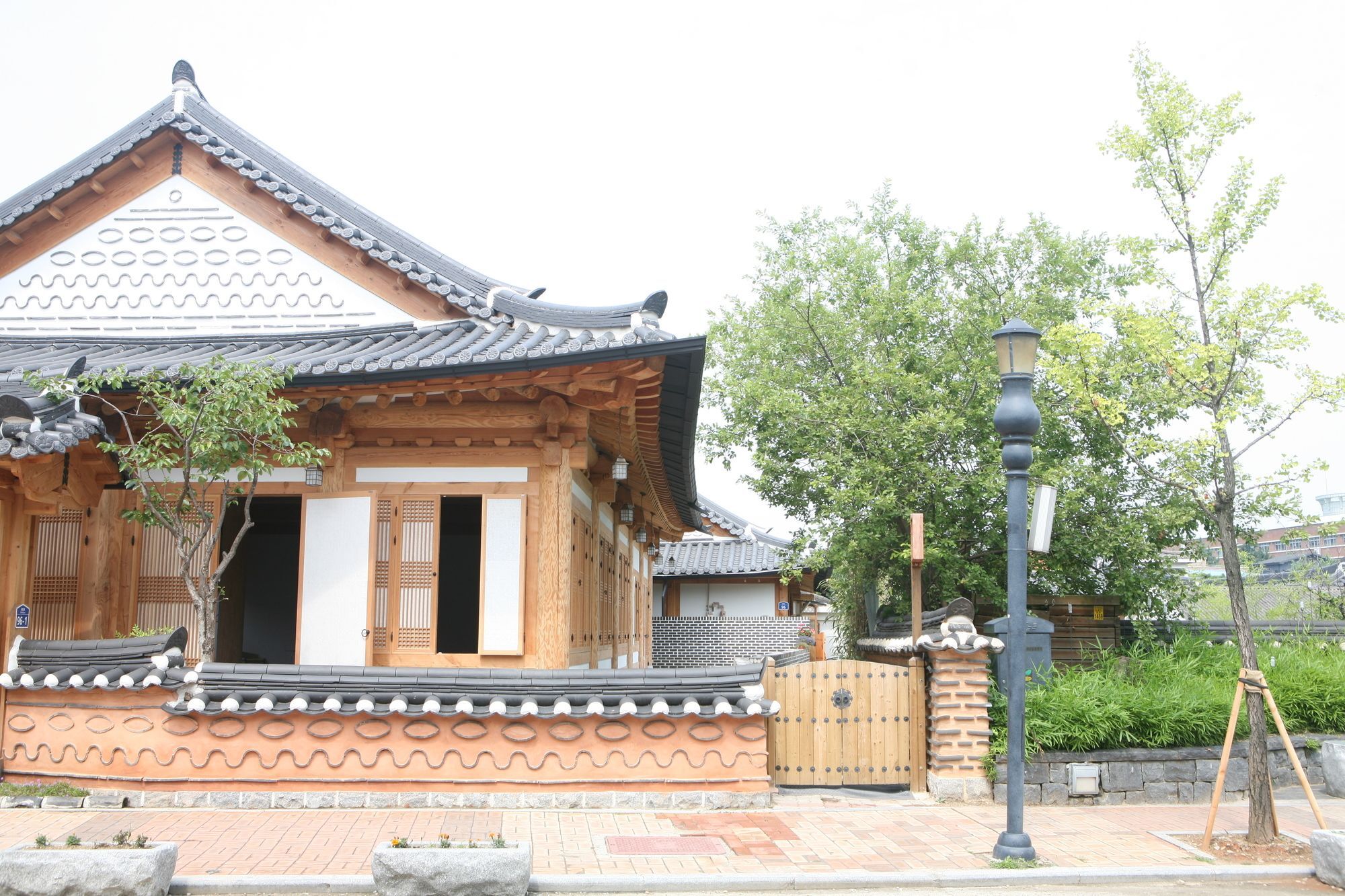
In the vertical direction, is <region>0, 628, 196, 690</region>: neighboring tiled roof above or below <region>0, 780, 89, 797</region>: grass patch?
above

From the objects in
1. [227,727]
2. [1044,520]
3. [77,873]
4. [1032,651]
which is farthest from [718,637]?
[77,873]

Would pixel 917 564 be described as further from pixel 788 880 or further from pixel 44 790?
pixel 44 790

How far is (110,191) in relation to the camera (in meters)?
12.5

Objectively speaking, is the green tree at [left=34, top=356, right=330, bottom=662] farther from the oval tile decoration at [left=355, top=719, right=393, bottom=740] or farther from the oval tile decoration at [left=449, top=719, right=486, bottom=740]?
the oval tile decoration at [left=449, top=719, right=486, bottom=740]

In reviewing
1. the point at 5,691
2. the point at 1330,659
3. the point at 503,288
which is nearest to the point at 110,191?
the point at 503,288

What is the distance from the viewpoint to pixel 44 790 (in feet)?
29.5

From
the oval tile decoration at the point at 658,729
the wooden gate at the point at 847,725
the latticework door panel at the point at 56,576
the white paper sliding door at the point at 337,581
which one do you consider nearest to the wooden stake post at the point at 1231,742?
the wooden gate at the point at 847,725

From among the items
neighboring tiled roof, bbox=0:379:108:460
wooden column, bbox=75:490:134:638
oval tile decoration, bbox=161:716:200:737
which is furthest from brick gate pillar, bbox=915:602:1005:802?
wooden column, bbox=75:490:134:638

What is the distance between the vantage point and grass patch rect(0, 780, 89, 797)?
29.3ft

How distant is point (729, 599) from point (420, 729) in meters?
20.5

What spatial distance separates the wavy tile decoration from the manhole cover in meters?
6.51

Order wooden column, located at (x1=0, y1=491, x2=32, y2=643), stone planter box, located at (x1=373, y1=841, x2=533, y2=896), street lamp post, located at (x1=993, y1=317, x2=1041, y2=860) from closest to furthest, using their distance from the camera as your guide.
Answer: stone planter box, located at (x1=373, y1=841, x2=533, y2=896), street lamp post, located at (x1=993, y1=317, x2=1041, y2=860), wooden column, located at (x1=0, y1=491, x2=32, y2=643)

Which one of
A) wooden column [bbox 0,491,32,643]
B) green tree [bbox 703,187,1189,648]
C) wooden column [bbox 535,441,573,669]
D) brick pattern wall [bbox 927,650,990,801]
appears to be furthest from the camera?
green tree [bbox 703,187,1189,648]

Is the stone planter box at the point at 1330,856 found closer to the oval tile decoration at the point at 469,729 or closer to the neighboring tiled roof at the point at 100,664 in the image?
the oval tile decoration at the point at 469,729
